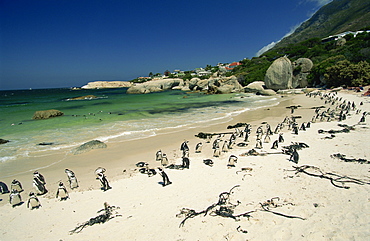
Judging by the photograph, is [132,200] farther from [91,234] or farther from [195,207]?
[195,207]

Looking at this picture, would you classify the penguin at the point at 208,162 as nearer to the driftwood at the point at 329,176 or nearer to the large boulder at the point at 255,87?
the driftwood at the point at 329,176

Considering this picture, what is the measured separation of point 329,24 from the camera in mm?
112125

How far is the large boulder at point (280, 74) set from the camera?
3800 centimetres

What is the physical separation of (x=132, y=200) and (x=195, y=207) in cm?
172

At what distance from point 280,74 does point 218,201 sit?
39.1m

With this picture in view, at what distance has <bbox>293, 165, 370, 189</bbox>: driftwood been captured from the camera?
16.8 feet

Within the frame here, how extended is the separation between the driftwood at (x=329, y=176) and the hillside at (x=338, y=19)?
3788 inches

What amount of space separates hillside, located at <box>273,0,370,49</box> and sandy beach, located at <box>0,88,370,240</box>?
3790 inches

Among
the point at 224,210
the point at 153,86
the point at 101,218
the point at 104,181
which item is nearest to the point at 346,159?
the point at 224,210

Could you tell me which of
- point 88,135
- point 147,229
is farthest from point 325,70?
point 147,229

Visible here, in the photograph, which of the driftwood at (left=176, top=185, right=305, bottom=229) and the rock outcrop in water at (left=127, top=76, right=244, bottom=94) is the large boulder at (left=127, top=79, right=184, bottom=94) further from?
the driftwood at (left=176, top=185, right=305, bottom=229)

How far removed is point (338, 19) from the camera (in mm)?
110812

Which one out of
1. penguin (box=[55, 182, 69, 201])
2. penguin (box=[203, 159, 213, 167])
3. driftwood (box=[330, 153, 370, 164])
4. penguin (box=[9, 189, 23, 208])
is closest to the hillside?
driftwood (box=[330, 153, 370, 164])

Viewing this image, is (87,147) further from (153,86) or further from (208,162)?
(153,86)
